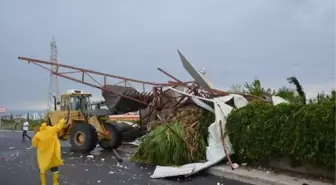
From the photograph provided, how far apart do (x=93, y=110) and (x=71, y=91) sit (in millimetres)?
1314

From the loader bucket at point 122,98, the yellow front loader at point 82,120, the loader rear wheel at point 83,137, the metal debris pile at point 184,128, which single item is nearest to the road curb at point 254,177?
the metal debris pile at point 184,128

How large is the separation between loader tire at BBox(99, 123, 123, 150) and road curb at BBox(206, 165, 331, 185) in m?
7.62

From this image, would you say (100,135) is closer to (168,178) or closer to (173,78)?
(173,78)

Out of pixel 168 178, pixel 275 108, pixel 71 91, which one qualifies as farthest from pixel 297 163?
pixel 71 91

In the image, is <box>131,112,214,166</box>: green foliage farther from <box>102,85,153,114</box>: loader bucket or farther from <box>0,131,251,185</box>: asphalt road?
<box>102,85,153,114</box>: loader bucket

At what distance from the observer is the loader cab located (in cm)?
1830

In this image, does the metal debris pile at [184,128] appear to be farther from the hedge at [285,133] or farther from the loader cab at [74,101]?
the loader cab at [74,101]

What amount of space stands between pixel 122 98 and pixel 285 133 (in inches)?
328

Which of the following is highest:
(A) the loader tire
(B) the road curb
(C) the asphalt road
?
(A) the loader tire

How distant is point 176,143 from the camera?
1175 cm

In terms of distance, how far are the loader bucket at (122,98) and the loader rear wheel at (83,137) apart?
1.26 metres

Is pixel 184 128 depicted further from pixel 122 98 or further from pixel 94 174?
pixel 122 98

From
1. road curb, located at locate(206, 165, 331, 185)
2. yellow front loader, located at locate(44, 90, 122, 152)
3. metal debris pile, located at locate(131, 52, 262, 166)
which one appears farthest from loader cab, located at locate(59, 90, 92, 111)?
road curb, located at locate(206, 165, 331, 185)

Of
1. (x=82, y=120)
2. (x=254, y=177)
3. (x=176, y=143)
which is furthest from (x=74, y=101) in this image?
(x=254, y=177)
